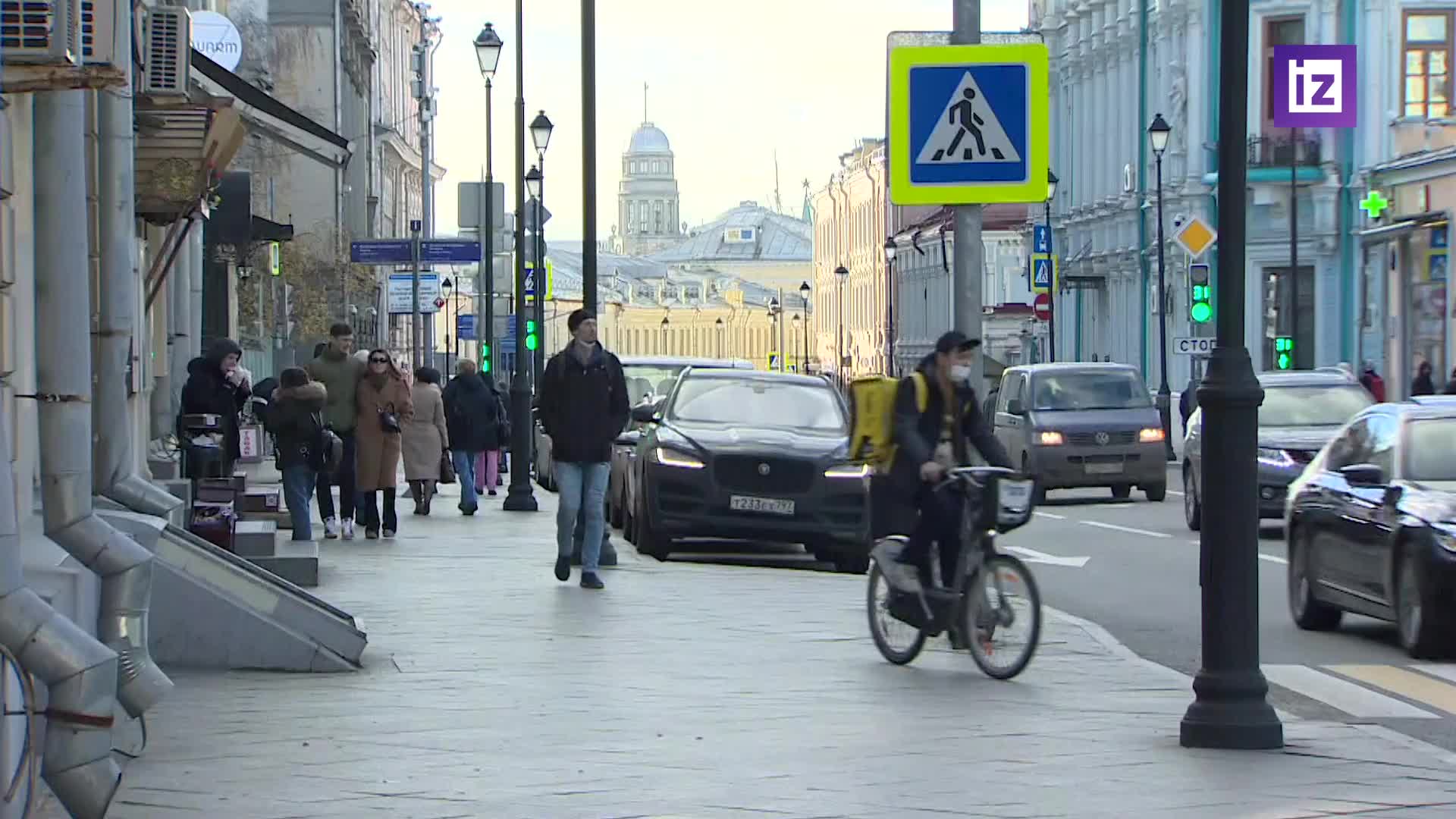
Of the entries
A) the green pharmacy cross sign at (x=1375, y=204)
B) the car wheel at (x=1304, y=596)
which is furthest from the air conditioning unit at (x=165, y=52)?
the green pharmacy cross sign at (x=1375, y=204)

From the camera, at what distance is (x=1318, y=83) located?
163 ft

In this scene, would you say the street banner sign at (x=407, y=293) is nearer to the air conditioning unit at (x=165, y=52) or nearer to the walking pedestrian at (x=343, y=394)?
the walking pedestrian at (x=343, y=394)

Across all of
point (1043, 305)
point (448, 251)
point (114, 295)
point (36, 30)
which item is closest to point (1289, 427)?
point (448, 251)

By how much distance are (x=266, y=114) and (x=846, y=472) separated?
5.64 meters

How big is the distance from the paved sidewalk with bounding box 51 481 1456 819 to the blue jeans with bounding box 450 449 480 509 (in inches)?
541

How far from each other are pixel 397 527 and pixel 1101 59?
46.0 meters

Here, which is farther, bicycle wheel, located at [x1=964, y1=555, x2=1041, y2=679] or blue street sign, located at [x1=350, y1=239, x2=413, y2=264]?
blue street sign, located at [x1=350, y1=239, x2=413, y2=264]

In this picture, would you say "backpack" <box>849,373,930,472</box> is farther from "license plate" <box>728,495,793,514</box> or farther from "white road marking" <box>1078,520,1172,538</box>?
"white road marking" <box>1078,520,1172,538</box>

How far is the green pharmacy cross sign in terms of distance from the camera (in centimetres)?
4928

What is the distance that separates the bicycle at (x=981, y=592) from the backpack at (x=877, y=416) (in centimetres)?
39

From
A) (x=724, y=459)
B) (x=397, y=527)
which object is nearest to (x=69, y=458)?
(x=724, y=459)

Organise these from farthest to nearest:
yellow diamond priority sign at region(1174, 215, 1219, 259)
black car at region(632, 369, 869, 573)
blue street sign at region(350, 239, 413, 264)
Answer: yellow diamond priority sign at region(1174, 215, 1219, 259) → blue street sign at region(350, 239, 413, 264) → black car at region(632, 369, 869, 573)

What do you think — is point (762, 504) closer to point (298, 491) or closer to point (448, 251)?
point (298, 491)

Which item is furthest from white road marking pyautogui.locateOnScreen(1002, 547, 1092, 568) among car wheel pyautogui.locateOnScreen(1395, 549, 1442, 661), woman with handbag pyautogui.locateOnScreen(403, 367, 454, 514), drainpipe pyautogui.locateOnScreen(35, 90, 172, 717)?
drainpipe pyautogui.locateOnScreen(35, 90, 172, 717)
